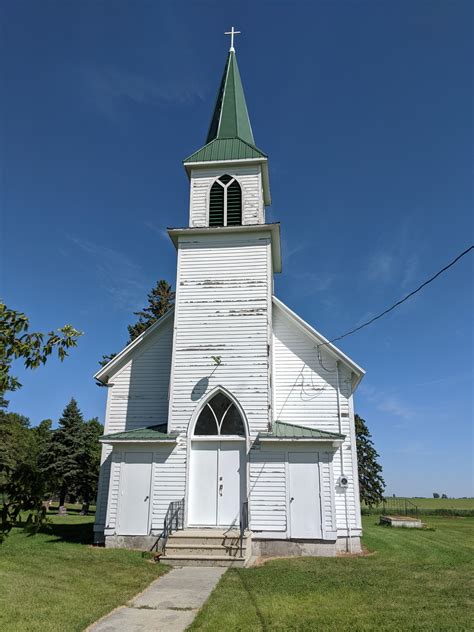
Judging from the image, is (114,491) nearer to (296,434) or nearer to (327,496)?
(296,434)

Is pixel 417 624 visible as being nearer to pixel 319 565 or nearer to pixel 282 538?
pixel 319 565

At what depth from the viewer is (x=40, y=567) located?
986 centimetres

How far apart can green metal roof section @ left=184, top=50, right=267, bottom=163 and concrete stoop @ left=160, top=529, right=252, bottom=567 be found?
12438mm

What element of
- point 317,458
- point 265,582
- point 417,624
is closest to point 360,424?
point 317,458

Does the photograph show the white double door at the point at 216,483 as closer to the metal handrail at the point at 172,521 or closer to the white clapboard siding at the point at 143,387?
the metal handrail at the point at 172,521

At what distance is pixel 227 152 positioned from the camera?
1741 cm

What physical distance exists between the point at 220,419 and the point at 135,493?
10.5ft

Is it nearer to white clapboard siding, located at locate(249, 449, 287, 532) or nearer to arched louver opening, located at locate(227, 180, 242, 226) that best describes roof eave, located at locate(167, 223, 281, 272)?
arched louver opening, located at locate(227, 180, 242, 226)

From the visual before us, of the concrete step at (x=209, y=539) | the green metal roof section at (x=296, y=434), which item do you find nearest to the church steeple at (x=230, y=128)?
the green metal roof section at (x=296, y=434)

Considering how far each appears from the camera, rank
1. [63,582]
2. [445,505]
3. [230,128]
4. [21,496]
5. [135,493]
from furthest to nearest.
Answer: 1. [445,505]
2. [230,128]
3. [135,493]
4. [63,582]
5. [21,496]

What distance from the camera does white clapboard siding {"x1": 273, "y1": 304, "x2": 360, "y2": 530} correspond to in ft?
48.9

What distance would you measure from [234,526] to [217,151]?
12777 millimetres

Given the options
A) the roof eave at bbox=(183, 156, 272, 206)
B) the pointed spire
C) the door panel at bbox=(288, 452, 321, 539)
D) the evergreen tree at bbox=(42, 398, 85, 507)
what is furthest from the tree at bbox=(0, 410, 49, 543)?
the evergreen tree at bbox=(42, 398, 85, 507)

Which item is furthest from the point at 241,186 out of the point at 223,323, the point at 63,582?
the point at 63,582
